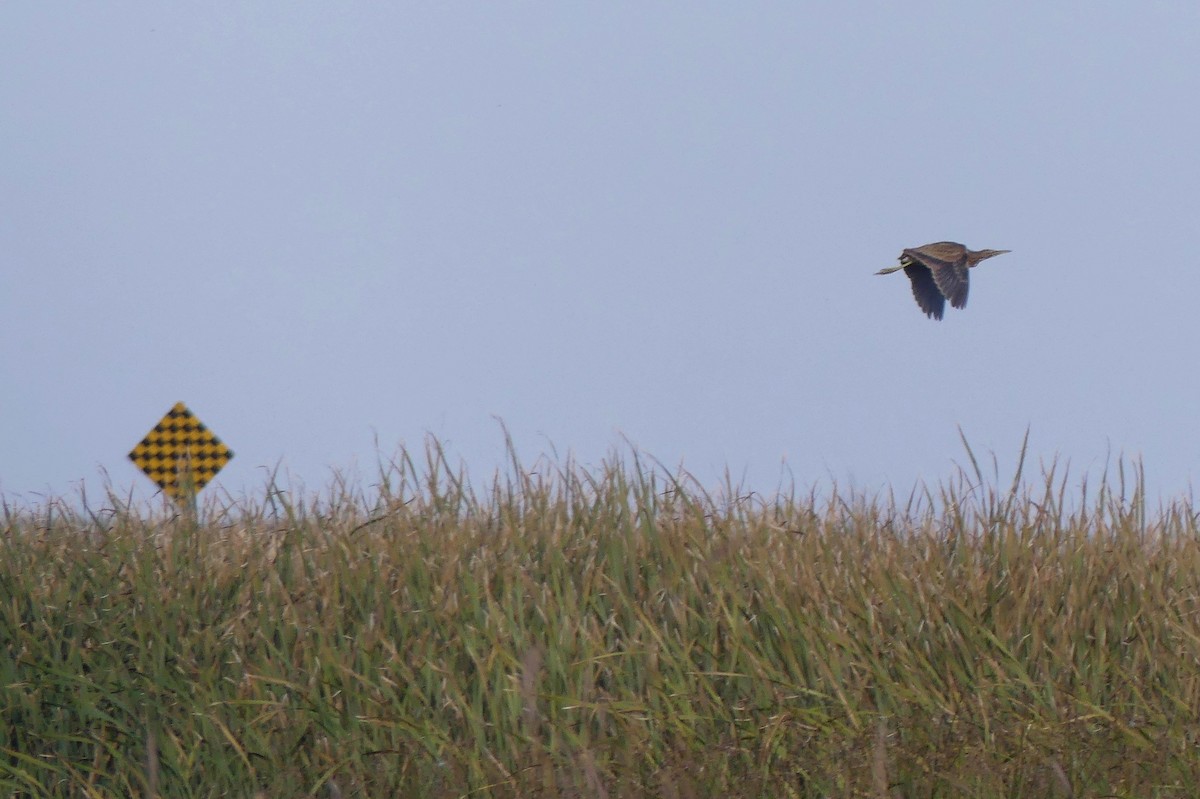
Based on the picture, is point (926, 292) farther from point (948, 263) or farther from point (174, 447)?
Answer: point (174, 447)

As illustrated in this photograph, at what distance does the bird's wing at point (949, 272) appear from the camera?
18.9 feet

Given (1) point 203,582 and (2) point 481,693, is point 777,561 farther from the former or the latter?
(1) point 203,582

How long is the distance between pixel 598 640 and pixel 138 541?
6.86ft

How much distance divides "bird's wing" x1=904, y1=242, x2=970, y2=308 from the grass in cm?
132

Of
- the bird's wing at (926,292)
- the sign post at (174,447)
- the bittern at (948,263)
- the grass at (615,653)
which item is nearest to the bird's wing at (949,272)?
the bittern at (948,263)

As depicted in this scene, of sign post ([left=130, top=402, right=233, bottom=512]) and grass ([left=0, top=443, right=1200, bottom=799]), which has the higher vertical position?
sign post ([left=130, top=402, right=233, bottom=512])

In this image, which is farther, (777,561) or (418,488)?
(418,488)

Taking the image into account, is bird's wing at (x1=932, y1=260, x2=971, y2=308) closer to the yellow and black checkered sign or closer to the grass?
the grass

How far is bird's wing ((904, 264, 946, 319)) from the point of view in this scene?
6.20 meters

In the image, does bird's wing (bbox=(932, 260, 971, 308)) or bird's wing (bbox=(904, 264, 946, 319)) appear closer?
bird's wing (bbox=(932, 260, 971, 308))

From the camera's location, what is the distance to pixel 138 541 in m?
4.89

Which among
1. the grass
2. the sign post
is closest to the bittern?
the grass

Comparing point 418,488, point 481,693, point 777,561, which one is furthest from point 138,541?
point 777,561

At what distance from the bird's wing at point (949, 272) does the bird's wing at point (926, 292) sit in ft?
1.09
